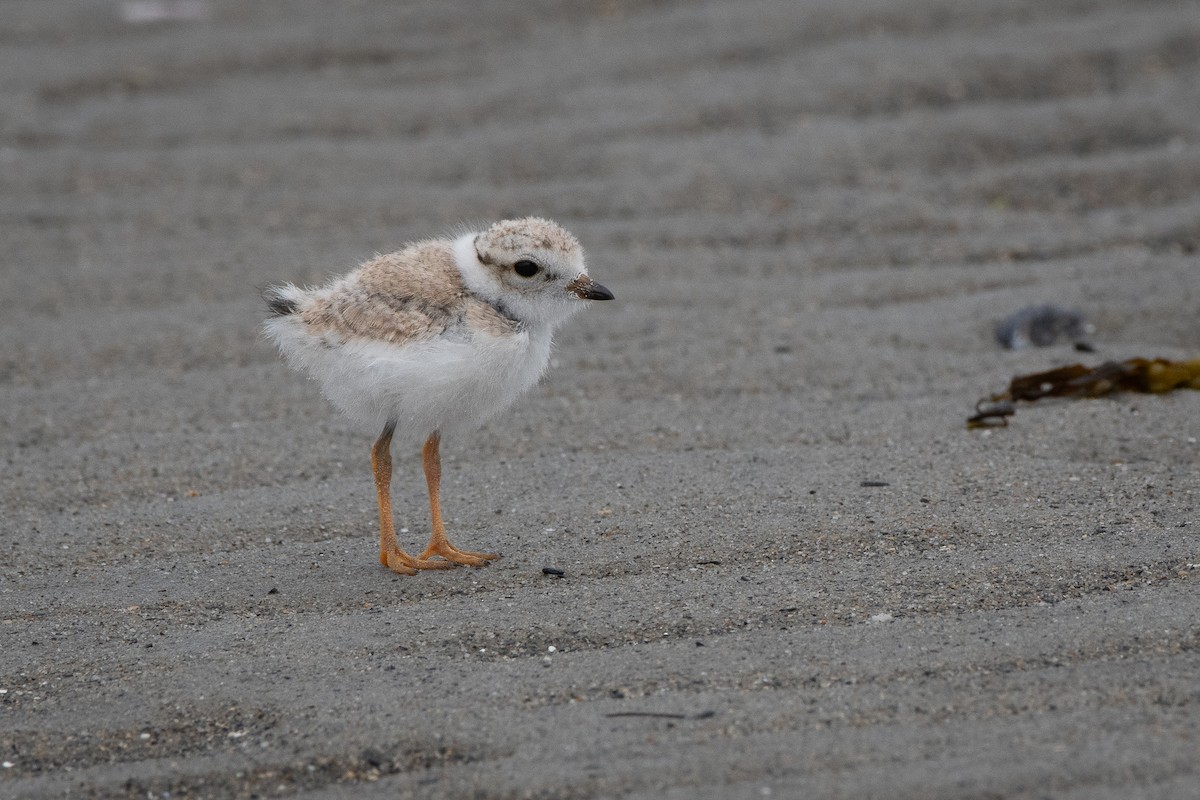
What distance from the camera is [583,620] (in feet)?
11.2

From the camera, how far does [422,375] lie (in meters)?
3.71

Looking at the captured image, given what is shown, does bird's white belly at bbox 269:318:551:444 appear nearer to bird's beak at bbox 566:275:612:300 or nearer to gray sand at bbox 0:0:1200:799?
bird's beak at bbox 566:275:612:300

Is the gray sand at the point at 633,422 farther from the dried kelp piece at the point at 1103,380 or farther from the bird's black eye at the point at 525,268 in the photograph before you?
the bird's black eye at the point at 525,268

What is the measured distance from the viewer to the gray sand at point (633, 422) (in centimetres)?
294

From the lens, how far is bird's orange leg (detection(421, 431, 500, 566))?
12.5 feet

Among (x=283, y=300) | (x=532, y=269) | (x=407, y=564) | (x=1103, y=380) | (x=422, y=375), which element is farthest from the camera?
(x=1103, y=380)

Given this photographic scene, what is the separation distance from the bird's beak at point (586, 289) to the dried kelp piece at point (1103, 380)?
59.8 inches

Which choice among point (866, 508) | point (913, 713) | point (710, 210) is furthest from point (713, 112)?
point (913, 713)

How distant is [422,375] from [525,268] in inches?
18.4

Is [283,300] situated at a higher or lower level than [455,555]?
higher

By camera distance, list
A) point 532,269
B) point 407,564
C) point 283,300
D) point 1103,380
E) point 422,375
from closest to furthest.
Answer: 1. point 422,375
2. point 407,564
3. point 532,269
4. point 283,300
5. point 1103,380

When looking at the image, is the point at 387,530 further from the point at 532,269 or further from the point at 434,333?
the point at 532,269

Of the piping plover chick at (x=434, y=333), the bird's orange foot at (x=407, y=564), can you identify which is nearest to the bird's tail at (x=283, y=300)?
the piping plover chick at (x=434, y=333)

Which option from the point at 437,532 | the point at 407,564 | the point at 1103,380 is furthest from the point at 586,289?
the point at 1103,380
